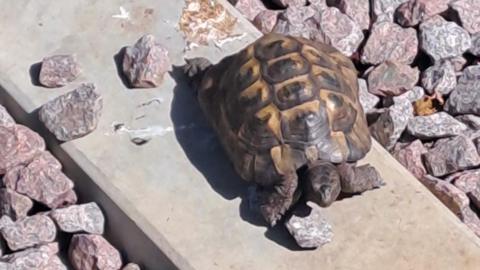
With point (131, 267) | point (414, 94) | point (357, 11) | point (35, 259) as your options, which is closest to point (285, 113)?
point (131, 267)

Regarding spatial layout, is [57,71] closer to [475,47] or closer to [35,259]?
[35,259]

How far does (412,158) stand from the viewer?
16.1 feet

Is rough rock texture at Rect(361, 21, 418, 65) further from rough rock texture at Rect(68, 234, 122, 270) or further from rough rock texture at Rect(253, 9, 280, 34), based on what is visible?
rough rock texture at Rect(68, 234, 122, 270)

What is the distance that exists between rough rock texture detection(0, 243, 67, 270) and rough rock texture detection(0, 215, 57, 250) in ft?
0.07

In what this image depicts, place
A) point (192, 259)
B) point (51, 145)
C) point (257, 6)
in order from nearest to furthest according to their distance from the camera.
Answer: point (192, 259) → point (51, 145) → point (257, 6)

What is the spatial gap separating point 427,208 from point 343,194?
0.88 feet

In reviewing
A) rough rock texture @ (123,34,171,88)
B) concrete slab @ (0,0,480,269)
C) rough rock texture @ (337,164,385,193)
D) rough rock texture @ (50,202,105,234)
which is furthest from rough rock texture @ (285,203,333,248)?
rough rock texture @ (123,34,171,88)

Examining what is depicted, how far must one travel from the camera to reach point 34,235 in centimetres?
458

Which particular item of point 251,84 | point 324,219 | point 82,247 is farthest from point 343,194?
point 82,247

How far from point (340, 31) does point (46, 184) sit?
1.27 metres

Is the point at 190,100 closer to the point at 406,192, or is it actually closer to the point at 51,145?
the point at 51,145

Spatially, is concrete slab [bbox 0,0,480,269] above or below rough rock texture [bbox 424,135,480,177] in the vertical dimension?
above

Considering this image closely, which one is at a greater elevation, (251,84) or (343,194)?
(251,84)

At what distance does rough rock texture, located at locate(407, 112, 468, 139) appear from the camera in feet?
16.4
